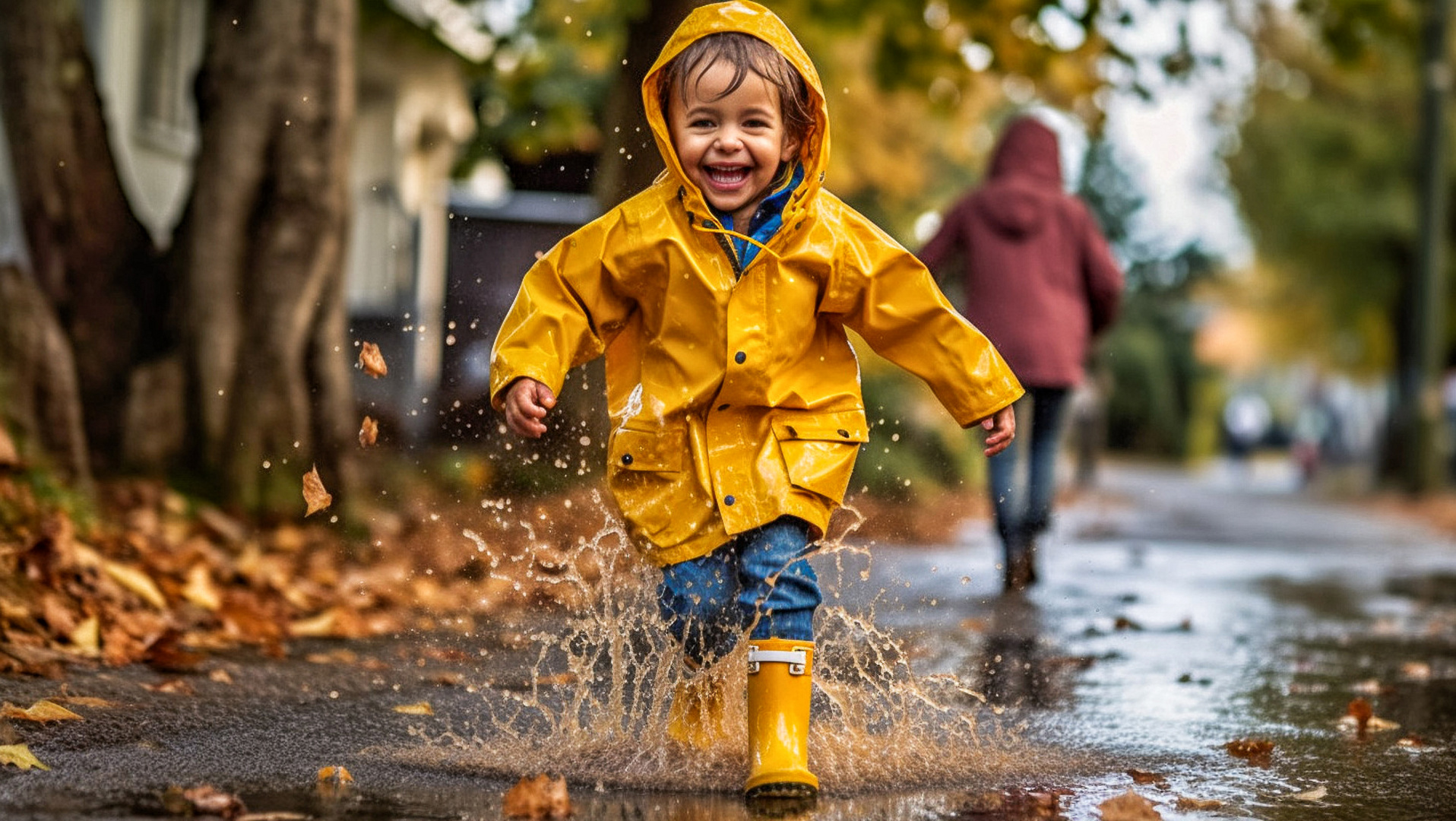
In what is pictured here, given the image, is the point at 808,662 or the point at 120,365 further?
the point at 120,365

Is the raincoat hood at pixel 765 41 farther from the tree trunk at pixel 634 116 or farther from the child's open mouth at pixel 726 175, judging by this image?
the tree trunk at pixel 634 116

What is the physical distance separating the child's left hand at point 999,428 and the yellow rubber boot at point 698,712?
777 millimetres

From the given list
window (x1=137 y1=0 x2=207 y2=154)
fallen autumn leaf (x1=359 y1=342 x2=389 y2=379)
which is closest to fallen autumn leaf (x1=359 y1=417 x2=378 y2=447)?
fallen autumn leaf (x1=359 y1=342 x2=389 y2=379)

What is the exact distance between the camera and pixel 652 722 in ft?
12.8

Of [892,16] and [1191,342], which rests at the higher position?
[1191,342]

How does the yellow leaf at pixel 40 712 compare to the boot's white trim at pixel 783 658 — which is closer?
the boot's white trim at pixel 783 658

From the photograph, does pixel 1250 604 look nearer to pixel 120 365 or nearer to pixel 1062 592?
pixel 1062 592

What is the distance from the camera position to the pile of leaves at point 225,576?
199 inches

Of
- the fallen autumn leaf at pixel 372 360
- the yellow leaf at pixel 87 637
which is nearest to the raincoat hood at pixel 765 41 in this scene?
the fallen autumn leaf at pixel 372 360

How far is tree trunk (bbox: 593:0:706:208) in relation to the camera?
5766 mm

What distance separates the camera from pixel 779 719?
139 inches

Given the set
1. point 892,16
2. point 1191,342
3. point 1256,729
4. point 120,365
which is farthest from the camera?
point 1191,342

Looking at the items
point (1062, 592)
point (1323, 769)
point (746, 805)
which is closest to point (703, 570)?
point (746, 805)

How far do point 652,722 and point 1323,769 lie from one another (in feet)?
5.13
